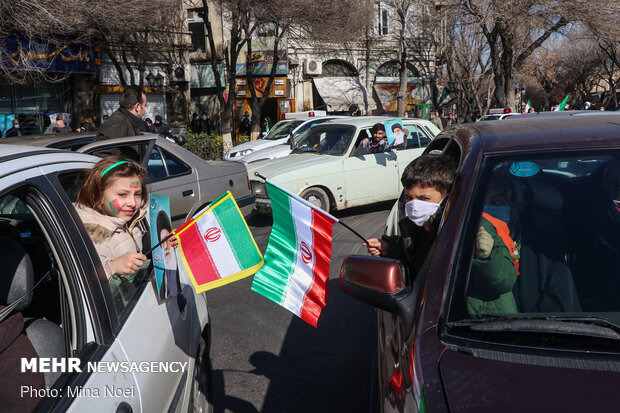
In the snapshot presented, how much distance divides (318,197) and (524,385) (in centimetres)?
752

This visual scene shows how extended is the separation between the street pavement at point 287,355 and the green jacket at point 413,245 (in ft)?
3.79

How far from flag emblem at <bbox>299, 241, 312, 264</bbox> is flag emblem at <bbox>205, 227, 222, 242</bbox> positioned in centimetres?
48

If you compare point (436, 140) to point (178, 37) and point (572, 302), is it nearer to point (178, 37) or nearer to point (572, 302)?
point (572, 302)

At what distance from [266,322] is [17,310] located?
3.39 meters

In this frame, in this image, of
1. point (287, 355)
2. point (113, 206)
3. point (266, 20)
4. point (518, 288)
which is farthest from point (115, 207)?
point (266, 20)

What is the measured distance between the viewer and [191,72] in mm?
29109

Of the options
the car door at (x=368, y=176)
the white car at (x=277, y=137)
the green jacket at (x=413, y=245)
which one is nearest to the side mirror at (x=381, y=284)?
the green jacket at (x=413, y=245)

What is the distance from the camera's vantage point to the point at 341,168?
930 centimetres

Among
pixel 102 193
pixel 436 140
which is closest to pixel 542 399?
pixel 102 193

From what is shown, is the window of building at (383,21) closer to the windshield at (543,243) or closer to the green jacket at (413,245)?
the green jacket at (413,245)

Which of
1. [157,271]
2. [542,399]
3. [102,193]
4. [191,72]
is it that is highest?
[191,72]

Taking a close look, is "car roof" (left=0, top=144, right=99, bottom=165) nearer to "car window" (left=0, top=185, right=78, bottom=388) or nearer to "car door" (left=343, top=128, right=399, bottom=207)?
"car window" (left=0, top=185, right=78, bottom=388)

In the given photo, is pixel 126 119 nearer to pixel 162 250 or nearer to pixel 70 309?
pixel 162 250

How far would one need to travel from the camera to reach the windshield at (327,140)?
966cm
